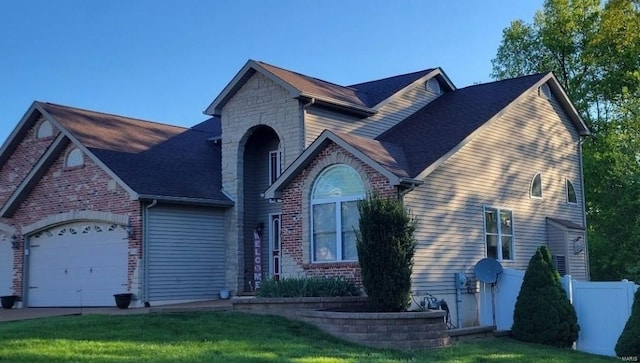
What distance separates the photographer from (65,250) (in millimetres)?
22719

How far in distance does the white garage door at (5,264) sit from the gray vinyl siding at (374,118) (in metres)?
11.0

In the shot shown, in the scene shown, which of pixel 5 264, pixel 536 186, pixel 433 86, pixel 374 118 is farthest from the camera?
Answer: pixel 433 86

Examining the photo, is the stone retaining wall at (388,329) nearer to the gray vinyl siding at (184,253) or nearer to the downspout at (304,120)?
the downspout at (304,120)

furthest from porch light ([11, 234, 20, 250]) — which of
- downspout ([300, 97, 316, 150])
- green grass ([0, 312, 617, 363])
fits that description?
downspout ([300, 97, 316, 150])

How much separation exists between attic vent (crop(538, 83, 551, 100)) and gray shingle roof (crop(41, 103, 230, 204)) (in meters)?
10.9

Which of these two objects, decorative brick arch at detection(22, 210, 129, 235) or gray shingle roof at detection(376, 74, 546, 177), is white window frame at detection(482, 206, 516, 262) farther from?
decorative brick arch at detection(22, 210, 129, 235)

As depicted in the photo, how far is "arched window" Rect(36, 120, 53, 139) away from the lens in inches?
959

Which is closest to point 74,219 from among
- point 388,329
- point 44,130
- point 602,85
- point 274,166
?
point 44,130

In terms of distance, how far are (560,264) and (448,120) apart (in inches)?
229

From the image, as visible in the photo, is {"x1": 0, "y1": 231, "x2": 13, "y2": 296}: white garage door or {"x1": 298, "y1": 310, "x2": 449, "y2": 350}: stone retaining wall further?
{"x1": 0, "y1": 231, "x2": 13, "y2": 296}: white garage door

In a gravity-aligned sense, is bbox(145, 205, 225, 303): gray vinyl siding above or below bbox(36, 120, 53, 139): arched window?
below

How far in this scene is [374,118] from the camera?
73.6ft

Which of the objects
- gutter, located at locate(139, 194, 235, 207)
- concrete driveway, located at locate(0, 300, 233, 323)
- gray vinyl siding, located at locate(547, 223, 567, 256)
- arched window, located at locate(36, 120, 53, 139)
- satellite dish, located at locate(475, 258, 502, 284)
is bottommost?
concrete driveway, located at locate(0, 300, 233, 323)

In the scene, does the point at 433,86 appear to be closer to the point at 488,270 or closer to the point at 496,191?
the point at 496,191
